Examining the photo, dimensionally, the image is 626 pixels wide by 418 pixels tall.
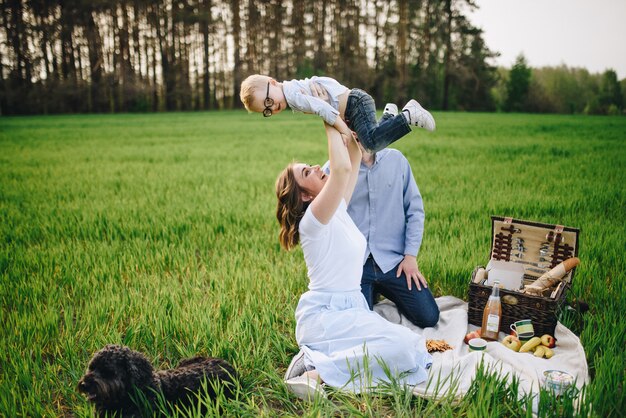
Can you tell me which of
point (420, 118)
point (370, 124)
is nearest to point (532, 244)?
point (420, 118)

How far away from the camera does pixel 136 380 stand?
2178 mm

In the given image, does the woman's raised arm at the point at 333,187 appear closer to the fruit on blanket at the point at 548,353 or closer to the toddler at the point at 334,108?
the toddler at the point at 334,108

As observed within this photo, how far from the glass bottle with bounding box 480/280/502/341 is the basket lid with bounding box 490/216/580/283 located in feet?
2.24

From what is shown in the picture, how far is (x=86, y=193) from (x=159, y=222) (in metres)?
2.94

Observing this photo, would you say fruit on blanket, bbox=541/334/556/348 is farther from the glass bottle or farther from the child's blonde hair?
the child's blonde hair

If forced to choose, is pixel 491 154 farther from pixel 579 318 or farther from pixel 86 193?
pixel 86 193

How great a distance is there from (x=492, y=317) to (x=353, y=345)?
4.10 feet

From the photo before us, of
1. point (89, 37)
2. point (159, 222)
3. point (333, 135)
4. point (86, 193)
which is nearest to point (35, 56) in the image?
point (89, 37)

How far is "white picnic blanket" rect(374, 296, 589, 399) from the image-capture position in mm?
2479

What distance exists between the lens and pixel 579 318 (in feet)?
10.8

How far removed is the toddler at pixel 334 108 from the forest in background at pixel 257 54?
37.8m

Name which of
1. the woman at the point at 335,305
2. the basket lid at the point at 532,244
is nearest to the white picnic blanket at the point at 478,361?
the woman at the point at 335,305

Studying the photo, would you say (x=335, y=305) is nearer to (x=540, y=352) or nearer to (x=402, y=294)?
(x=402, y=294)

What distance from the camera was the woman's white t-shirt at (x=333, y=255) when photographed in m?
2.71
